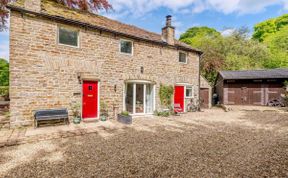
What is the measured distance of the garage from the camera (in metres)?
17.2

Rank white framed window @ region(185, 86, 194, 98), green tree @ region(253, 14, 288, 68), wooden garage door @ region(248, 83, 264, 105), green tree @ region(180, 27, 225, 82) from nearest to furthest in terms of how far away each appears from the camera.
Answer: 1. white framed window @ region(185, 86, 194, 98)
2. wooden garage door @ region(248, 83, 264, 105)
3. green tree @ region(180, 27, 225, 82)
4. green tree @ region(253, 14, 288, 68)

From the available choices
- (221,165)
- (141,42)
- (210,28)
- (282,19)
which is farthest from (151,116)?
(282,19)

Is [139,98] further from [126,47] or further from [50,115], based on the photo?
[50,115]

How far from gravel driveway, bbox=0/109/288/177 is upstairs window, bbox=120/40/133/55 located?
18.5 ft

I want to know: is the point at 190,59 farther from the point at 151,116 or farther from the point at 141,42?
the point at 151,116

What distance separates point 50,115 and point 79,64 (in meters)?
2.89

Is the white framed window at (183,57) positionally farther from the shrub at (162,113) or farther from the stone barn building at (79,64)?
the shrub at (162,113)

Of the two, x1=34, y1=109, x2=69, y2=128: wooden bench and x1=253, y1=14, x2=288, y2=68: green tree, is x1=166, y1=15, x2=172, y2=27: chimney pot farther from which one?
x1=253, y1=14, x2=288, y2=68: green tree

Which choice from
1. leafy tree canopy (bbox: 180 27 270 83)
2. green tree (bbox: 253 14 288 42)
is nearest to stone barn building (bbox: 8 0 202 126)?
leafy tree canopy (bbox: 180 27 270 83)

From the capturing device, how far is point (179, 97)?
537 inches

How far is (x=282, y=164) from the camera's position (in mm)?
4383

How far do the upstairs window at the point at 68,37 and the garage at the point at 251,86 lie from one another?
1641cm

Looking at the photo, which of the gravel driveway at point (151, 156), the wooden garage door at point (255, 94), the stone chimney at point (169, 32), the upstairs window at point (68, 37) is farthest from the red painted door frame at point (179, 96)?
the wooden garage door at point (255, 94)

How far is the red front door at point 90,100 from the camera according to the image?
9055 mm
